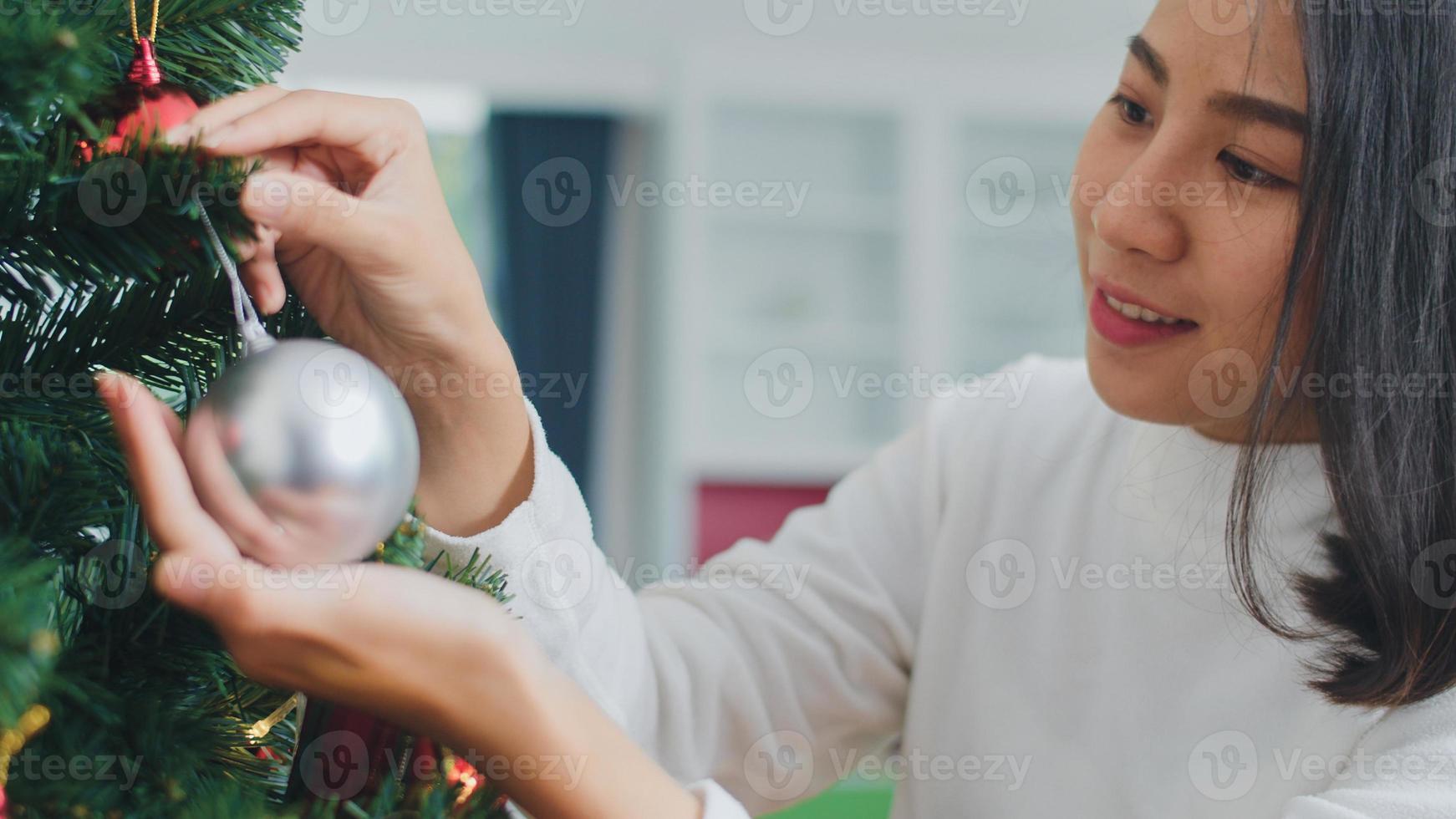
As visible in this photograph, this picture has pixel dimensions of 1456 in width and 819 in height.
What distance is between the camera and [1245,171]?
0.81 meters

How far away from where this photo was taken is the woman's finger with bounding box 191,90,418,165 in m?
0.48

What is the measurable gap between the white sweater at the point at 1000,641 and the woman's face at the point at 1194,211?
0.14 metres

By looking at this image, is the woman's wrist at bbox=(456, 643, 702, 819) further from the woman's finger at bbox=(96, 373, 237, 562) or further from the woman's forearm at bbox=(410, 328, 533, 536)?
the woman's forearm at bbox=(410, 328, 533, 536)

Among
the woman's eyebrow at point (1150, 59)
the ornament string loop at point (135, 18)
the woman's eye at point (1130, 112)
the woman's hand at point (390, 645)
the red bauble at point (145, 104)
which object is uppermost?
the woman's eyebrow at point (1150, 59)

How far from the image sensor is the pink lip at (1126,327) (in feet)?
2.86

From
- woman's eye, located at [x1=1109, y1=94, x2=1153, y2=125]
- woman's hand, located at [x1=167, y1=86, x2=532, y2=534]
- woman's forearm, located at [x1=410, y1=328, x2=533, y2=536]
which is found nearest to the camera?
woman's hand, located at [x1=167, y1=86, x2=532, y2=534]

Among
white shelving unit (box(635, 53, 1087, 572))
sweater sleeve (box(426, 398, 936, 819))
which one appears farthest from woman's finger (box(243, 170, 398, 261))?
white shelving unit (box(635, 53, 1087, 572))

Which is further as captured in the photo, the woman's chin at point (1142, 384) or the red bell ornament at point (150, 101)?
the woman's chin at point (1142, 384)

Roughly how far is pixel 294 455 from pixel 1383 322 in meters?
0.73

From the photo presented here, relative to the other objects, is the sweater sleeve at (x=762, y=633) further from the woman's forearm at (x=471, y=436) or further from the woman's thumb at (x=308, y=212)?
the woman's thumb at (x=308, y=212)

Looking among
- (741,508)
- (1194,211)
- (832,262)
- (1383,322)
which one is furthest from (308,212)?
(832,262)

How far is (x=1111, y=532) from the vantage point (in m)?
1.04

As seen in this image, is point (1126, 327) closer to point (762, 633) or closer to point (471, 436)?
point (762, 633)

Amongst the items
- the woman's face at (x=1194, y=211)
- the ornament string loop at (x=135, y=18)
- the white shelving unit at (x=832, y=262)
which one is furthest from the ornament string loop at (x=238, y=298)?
the white shelving unit at (x=832, y=262)
